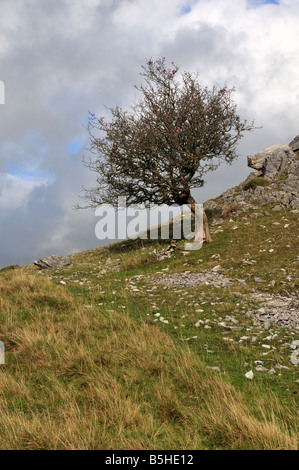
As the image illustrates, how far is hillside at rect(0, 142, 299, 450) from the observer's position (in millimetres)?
5281

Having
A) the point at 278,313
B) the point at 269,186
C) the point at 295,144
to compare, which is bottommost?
the point at 278,313

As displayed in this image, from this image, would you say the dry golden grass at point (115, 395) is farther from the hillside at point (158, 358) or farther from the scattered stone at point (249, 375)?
the scattered stone at point (249, 375)

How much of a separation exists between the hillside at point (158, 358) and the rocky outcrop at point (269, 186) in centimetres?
1233

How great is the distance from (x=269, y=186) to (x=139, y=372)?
31.3 m

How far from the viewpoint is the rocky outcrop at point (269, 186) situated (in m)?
30.9

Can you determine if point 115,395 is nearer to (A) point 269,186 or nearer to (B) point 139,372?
(B) point 139,372

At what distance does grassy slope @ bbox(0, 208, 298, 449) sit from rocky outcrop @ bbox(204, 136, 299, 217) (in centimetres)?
1594

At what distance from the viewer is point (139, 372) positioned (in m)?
7.49

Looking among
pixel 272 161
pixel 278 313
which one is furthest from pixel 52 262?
pixel 272 161

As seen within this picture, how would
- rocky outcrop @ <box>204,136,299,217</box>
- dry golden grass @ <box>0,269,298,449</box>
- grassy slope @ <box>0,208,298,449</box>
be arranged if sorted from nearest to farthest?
dry golden grass @ <box>0,269,298,449</box> → grassy slope @ <box>0,208,298,449</box> → rocky outcrop @ <box>204,136,299,217</box>

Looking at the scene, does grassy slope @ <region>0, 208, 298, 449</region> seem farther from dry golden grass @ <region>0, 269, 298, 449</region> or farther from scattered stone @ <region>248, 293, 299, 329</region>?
scattered stone @ <region>248, 293, 299, 329</region>

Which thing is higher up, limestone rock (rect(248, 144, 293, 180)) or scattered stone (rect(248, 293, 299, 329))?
limestone rock (rect(248, 144, 293, 180))

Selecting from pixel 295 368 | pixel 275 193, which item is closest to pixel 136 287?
pixel 295 368

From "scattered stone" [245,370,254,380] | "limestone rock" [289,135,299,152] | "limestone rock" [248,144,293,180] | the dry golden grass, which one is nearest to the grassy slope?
the dry golden grass
